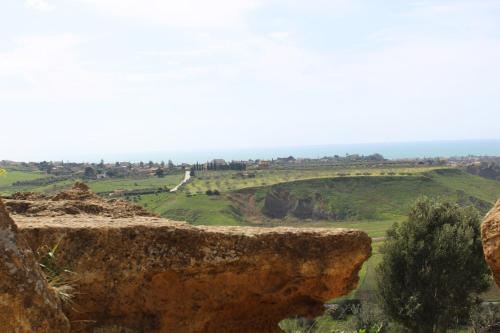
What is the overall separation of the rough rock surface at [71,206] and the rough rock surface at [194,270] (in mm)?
627

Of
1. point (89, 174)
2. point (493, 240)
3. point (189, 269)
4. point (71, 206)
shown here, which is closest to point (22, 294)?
point (189, 269)

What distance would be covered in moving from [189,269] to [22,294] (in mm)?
3598

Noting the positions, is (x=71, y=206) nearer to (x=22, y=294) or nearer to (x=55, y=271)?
(x=55, y=271)

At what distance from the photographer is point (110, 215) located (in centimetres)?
1046

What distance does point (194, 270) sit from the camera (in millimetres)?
8914

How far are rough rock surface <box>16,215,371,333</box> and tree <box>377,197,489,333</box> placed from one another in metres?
12.1

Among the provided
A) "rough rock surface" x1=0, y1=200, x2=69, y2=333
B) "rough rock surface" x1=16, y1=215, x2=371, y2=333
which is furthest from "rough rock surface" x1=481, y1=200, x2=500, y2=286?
"rough rock surface" x1=0, y1=200, x2=69, y2=333

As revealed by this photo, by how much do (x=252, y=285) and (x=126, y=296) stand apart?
208 centimetres

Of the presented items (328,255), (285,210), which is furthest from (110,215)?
(285,210)

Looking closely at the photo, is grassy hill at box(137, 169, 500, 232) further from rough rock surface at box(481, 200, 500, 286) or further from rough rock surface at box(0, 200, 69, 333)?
rough rock surface at box(0, 200, 69, 333)

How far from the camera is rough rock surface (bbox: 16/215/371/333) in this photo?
834 centimetres

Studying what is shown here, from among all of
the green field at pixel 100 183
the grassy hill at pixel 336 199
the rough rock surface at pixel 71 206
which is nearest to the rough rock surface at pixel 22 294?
the rough rock surface at pixel 71 206

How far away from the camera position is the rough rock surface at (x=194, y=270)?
8.34m

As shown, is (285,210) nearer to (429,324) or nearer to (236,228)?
Answer: (429,324)
